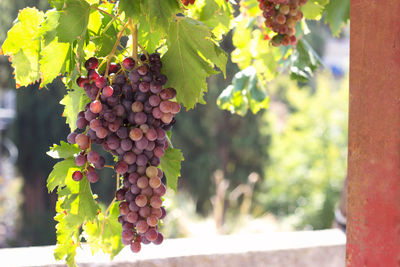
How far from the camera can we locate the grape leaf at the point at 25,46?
2.31 ft

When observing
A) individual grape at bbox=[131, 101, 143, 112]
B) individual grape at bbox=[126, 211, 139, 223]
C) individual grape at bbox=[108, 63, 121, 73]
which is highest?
individual grape at bbox=[108, 63, 121, 73]

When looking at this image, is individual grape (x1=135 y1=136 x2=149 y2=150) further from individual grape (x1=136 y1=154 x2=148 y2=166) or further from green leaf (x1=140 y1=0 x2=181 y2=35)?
green leaf (x1=140 y1=0 x2=181 y2=35)

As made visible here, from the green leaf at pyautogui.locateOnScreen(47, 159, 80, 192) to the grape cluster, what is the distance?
3 centimetres

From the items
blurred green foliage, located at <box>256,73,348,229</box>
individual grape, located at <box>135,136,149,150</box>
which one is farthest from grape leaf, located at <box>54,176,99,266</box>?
blurred green foliage, located at <box>256,73,348,229</box>

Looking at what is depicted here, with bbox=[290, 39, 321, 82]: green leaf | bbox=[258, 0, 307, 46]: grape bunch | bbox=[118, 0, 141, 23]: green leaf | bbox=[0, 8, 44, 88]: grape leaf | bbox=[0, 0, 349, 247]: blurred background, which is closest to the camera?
bbox=[118, 0, 141, 23]: green leaf

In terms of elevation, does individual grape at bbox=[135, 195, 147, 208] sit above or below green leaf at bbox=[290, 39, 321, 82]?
above

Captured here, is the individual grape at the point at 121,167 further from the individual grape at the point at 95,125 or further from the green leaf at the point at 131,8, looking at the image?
the green leaf at the point at 131,8

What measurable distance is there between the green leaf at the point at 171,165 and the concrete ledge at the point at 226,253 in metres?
0.62

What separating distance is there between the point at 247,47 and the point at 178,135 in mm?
3956

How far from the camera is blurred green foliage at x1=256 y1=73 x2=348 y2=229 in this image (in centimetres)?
481

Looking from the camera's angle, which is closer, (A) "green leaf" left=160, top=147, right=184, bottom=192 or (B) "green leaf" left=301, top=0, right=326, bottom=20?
(A) "green leaf" left=160, top=147, right=184, bottom=192

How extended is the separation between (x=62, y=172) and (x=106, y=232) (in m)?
Answer: 0.15

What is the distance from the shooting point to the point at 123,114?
2.09 ft

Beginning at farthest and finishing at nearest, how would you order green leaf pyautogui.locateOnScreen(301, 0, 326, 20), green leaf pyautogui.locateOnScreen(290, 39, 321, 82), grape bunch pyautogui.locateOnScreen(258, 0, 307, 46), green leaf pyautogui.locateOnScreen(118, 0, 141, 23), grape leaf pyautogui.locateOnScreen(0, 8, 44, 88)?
green leaf pyautogui.locateOnScreen(290, 39, 321, 82), green leaf pyautogui.locateOnScreen(301, 0, 326, 20), grape bunch pyautogui.locateOnScreen(258, 0, 307, 46), grape leaf pyautogui.locateOnScreen(0, 8, 44, 88), green leaf pyautogui.locateOnScreen(118, 0, 141, 23)
